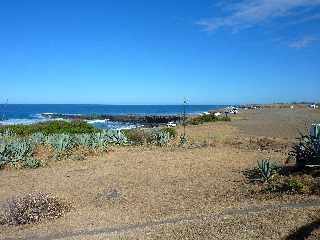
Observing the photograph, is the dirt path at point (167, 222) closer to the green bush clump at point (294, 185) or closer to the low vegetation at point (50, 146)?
the green bush clump at point (294, 185)

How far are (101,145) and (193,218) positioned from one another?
10.4 metres

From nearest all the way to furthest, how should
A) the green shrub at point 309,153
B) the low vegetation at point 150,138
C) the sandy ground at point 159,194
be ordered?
the sandy ground at point 159,194 < the green shrub at point 309,153 < the low vegetation at point 150,138

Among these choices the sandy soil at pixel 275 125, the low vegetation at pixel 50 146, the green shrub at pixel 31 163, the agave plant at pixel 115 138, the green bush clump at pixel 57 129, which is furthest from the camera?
the sandy soil at pixel 275 125

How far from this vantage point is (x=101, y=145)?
19656mm

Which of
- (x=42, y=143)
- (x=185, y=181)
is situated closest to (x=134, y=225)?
(x=185, y=181)

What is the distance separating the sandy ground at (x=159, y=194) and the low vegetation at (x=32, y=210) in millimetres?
230

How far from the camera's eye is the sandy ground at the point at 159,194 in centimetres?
886

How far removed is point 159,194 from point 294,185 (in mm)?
2948

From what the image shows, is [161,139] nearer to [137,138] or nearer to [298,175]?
[137,138]

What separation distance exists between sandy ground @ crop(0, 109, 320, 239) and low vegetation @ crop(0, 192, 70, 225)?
230 mm

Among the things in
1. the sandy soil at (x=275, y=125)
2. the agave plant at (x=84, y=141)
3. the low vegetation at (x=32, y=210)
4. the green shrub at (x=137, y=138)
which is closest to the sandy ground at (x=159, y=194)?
the low vegetation at (x=32, y=210)

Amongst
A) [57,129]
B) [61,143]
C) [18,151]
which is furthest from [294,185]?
[57,129]

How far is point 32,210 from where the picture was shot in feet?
34.7

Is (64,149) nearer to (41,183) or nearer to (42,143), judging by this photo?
(42,143)
